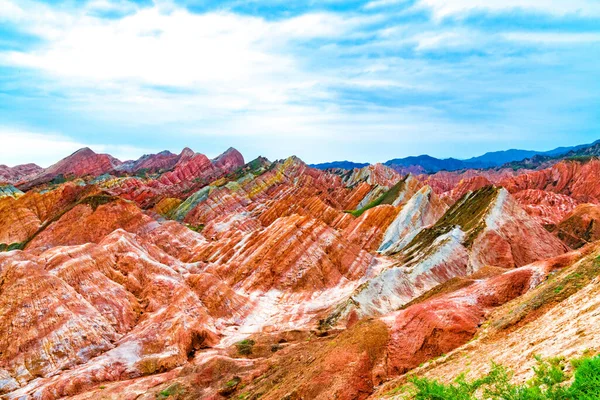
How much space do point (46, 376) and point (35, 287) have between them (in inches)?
425

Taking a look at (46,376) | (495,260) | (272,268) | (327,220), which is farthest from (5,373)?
(327,220)

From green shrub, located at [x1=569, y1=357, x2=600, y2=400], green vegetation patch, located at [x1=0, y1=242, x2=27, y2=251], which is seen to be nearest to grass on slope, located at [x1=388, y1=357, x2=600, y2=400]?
green shrub, located at [x1=569, y1=357, x2=600, y2=400]

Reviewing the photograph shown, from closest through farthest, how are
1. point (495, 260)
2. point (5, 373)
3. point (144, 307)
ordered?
1. point (5, 373)
2. point (144, 307)
3. point (495, 260)

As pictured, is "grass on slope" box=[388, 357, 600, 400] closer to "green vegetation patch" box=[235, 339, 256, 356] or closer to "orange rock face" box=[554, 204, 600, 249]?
"green vegetation patch" box=[235, 339, 256, 356]

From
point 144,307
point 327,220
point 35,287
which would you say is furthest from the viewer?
point 327,220

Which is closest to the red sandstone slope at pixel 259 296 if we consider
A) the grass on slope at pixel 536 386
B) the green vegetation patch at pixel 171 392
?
the green vegetation patch at pixel 171 392

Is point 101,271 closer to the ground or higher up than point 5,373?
higher up

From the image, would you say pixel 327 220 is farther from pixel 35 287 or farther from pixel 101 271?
pixel 35 287

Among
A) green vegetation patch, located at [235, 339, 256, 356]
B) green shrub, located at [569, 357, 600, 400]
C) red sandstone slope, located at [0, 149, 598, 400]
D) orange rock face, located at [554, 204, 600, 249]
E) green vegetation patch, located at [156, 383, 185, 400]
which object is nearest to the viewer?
green shrub, located at [569, 357, 600, 400]

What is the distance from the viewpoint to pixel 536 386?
9.51 metres

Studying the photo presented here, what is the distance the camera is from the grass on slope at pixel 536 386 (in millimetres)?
8367

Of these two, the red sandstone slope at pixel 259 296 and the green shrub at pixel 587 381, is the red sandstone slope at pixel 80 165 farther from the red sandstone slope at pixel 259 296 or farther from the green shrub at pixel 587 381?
the green shrub at pixel 587 381

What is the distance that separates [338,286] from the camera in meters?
62.1

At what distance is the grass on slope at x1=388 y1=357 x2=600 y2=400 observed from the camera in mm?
8367
